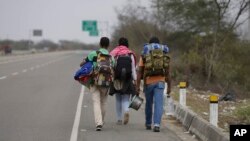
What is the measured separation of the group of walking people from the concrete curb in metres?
0.75

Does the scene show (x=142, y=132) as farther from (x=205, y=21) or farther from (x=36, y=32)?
(x=36, y=32)

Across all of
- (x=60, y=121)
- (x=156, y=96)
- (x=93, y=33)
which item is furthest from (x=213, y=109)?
(x=93, y=33)

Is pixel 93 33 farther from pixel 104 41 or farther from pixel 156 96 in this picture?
pixel 156 96

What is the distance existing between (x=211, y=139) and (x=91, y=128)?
3086mm

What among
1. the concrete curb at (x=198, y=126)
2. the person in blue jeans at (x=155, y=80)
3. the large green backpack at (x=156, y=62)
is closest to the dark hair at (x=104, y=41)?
the person in blue jeans at (x=155, y=80)

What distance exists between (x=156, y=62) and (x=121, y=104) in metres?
1.78

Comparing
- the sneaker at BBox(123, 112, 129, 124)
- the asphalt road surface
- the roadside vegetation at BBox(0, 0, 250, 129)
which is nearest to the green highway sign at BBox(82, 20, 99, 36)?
the roadside vegetation at BBox(0, 0, 250, 129)

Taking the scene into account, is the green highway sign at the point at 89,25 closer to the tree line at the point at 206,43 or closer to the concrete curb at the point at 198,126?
the tree line at the point at 206,43

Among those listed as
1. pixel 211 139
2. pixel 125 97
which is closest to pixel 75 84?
pixel 125 97

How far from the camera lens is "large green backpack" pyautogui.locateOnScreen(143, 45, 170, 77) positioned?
40.9ft

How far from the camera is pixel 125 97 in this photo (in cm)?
1358

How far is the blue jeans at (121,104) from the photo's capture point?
13586 millimetres

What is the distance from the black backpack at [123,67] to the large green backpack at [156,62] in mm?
675

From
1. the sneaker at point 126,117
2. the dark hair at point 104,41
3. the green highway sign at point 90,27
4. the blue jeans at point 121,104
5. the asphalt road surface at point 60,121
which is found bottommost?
the asphalt road surface at point 60,121
